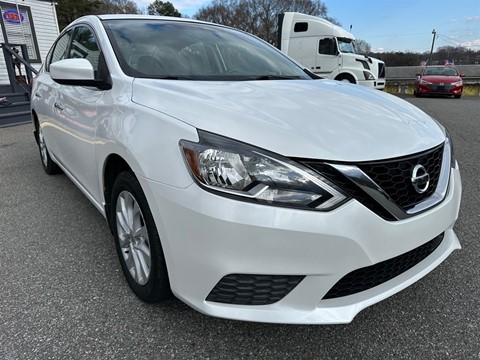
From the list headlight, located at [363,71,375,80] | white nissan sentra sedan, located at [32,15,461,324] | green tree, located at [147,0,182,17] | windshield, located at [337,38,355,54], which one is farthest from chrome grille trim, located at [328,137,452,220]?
green tree, located at [147,0,182,17]

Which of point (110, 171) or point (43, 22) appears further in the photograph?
point (43, 22)

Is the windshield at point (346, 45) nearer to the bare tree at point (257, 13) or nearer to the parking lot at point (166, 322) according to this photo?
the parking lot at point (166, 322)

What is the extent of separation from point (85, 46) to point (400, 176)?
94.3 inches

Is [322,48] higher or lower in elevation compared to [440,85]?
higher

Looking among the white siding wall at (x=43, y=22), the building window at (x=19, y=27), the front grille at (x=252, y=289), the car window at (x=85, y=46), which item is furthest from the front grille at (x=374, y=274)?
the white siding wall at (x=43, y=22)

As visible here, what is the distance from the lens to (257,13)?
47.6m

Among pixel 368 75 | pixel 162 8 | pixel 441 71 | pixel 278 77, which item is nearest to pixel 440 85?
pixel 441 71

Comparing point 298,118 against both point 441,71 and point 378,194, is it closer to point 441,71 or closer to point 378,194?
point 378,194

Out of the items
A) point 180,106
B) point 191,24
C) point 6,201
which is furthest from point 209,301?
point 6,201

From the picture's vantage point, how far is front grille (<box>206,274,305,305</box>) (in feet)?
4.64

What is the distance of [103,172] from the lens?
2.10 meters

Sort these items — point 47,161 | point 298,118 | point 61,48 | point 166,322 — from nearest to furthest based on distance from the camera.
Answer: point 298,118 < point 166,322 < point 61,48 < point 47,161

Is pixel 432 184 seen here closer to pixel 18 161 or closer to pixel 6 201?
pixel 6 201

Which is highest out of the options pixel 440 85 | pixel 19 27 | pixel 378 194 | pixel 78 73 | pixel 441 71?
pixel 19 27
